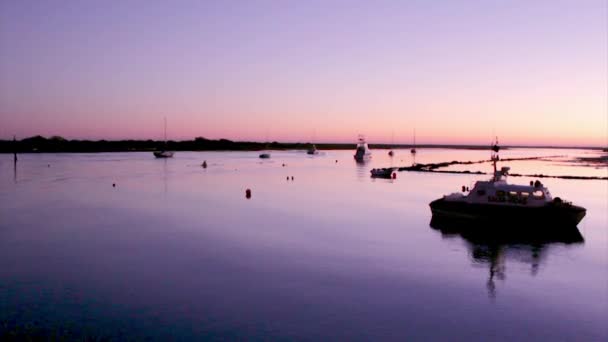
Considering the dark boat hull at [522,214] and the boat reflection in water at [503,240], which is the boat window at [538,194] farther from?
the boat reflection in water at [503,240]

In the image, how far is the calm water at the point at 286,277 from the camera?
19.4 metres

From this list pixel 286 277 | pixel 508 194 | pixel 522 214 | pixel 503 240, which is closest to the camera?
pixel 286 277

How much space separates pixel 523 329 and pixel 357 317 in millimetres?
6690

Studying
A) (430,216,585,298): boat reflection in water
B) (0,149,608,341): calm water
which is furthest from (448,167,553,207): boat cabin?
(0,149,608,341): calm water

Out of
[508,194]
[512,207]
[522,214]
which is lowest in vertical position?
[522,214]

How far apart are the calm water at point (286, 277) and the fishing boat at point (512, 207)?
228 centimetres

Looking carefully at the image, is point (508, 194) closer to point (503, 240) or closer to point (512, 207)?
point (512, 207)

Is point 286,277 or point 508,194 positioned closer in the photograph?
point 286,277

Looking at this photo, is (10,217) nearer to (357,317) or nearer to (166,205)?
(166,205)

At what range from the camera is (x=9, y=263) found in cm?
2828

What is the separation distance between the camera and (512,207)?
40062 mm

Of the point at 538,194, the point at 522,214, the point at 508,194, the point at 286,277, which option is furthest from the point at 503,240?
the point at 286,277

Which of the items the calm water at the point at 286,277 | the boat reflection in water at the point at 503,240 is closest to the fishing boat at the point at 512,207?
the boat reflection in water at the point at 503,240

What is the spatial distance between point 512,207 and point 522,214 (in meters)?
1.00
